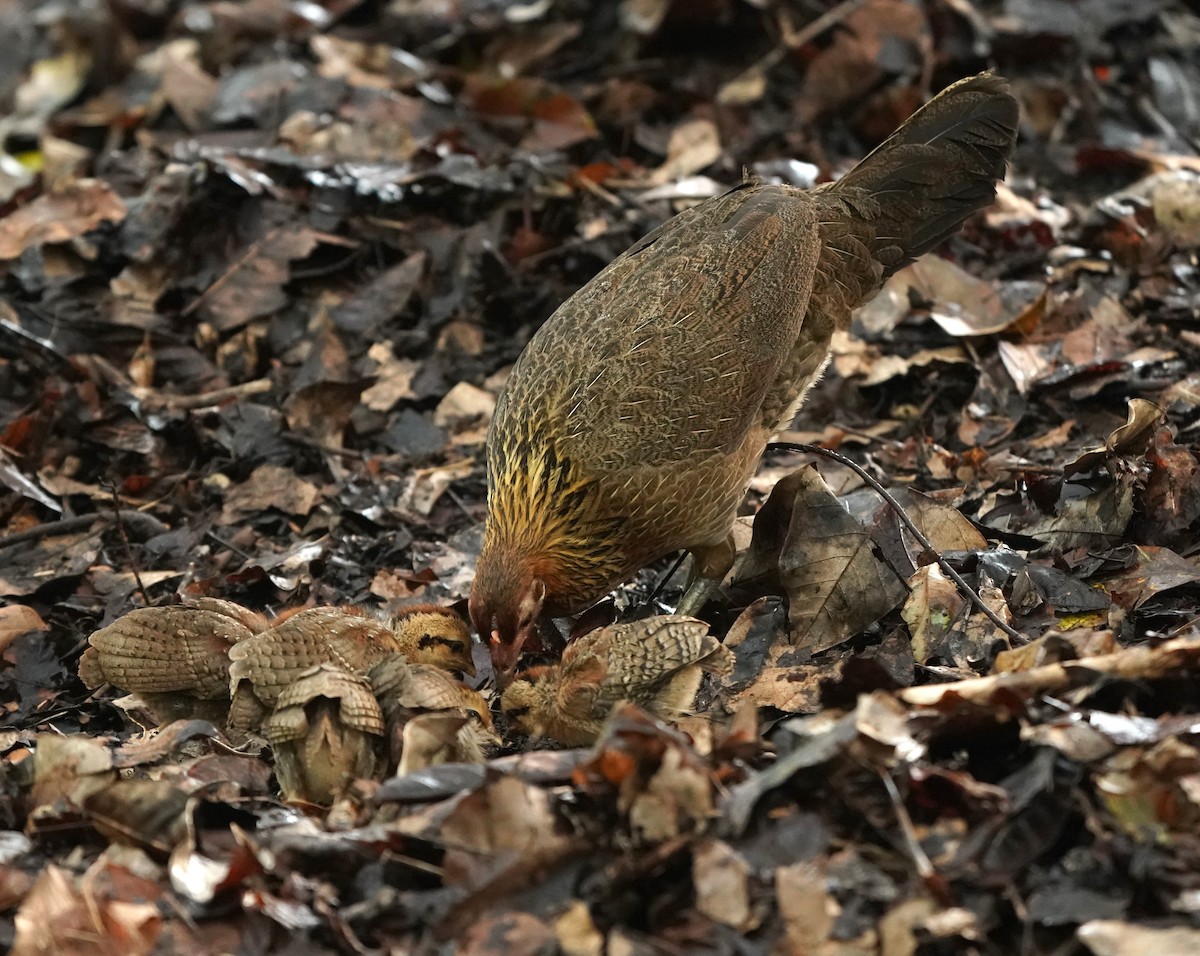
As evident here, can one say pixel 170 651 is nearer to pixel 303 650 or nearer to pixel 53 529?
pixel 303 650

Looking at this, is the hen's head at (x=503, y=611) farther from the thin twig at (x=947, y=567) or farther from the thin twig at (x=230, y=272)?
the thin twig at (x=230, y=272)

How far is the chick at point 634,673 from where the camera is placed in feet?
13.4

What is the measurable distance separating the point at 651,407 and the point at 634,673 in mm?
1196

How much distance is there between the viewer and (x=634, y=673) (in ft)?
13.4

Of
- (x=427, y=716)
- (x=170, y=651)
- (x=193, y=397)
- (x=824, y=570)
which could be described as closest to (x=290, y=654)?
(x=170, y=651)

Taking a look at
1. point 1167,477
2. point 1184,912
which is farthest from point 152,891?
point 1167,477

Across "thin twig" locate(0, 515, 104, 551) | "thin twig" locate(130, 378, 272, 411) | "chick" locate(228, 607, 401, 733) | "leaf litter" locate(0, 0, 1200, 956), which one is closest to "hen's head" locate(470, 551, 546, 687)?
"leaf litter" locate(0, 0, 1200, 956)

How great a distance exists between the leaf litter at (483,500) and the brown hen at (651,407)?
0.99ft

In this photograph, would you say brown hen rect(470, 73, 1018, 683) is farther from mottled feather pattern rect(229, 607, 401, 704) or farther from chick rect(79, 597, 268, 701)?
chick rect(79, 597, 268, 701)

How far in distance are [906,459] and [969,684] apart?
2.55 meters

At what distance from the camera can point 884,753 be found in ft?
10.8

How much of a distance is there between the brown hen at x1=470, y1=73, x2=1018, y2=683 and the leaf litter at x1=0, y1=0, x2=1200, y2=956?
11.9 inches

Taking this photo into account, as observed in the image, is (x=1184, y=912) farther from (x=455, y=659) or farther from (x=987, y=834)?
(x=455, y=659)

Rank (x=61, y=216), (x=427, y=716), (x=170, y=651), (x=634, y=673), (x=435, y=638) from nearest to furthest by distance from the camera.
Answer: (x=427, y=716), (x=634, y=673), (x=170, y=651), (x=435, y=638), (x=61, y=216)
